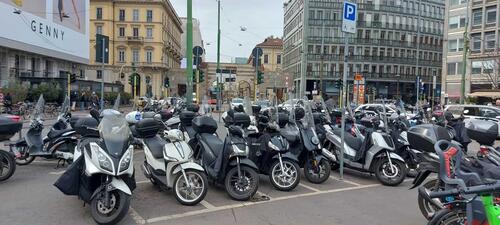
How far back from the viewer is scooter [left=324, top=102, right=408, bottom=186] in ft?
25.8

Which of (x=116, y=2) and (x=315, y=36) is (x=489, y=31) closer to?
(x=315, y=36)

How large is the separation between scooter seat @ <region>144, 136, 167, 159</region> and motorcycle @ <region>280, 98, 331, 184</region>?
6.89ft

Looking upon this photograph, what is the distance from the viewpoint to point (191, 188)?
20.0 ft

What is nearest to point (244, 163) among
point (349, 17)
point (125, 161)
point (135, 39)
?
point (125, 161)

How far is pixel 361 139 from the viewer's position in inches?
334

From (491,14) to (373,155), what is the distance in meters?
48.3

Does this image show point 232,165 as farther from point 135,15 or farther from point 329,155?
point 135,15

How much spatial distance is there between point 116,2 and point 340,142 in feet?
251

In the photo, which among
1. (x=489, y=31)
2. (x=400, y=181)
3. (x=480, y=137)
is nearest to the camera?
(x=480, y=137)

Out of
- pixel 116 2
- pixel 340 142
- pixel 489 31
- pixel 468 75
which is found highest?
pixel 116 2

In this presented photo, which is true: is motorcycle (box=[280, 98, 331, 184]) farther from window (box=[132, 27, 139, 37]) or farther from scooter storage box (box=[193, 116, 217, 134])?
window (box=[132, 27, 139, 37])

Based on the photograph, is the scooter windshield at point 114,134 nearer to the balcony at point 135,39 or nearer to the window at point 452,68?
the window at point 452,68

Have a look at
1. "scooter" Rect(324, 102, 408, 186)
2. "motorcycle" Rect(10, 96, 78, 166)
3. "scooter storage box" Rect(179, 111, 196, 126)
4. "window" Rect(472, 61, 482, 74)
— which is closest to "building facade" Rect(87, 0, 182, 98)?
"window" Rect(472, 61, 482, 74)

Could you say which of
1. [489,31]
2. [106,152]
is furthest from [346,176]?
[489,31]
